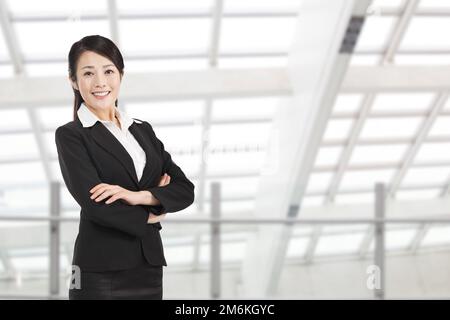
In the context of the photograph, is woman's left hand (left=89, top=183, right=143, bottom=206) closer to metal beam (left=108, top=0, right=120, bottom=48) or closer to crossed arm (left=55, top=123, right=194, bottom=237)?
crossed arm (left=55, top=123, right=194, bottom=237)

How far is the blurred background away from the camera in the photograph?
7602 millimetres

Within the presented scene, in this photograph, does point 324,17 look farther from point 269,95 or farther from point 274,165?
point 274,165

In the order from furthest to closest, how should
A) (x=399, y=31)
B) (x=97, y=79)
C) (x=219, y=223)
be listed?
(x=399, y=31) → (x=219, y=223) → (x=97, y=79)

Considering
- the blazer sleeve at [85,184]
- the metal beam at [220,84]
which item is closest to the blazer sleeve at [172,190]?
the blazer sleeve at [85,184]

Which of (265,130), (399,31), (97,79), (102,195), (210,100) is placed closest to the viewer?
(102,195)

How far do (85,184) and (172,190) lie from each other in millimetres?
331

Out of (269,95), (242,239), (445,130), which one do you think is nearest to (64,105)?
(269,95)

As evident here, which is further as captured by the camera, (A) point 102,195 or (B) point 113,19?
(B) point 113,19

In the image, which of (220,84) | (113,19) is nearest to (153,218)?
(113,19)

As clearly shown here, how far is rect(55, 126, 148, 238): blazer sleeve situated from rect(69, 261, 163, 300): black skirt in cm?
15

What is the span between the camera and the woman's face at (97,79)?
2621 mm

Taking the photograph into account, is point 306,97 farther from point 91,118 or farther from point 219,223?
point 91,118

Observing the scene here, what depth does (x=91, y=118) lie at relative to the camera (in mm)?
2660

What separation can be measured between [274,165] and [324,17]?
15.8 ft
